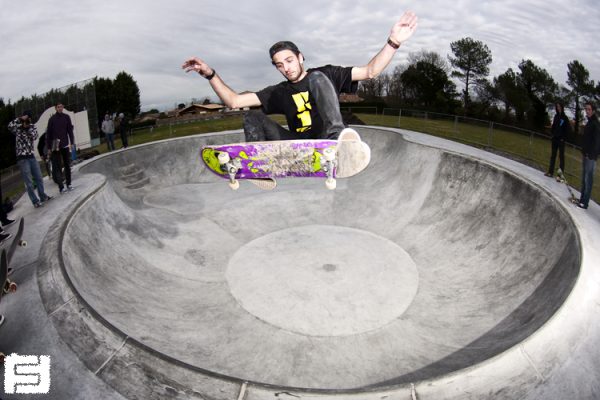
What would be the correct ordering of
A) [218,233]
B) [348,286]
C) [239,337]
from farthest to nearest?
[218,233] < [348,286] < [239,337]

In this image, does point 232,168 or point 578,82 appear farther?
point 578,82

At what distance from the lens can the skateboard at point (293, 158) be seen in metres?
5.45

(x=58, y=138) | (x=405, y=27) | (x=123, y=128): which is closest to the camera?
(x=405, y=27)

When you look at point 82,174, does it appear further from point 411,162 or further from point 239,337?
point 411,162


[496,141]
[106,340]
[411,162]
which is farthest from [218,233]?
[496,141]

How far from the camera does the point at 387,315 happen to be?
6.93 metres

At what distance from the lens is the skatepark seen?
4191 millimetres

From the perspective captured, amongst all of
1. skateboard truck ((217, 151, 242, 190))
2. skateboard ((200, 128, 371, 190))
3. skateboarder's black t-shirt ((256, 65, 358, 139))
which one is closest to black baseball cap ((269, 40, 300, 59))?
skateboarder's black t-shirt ((256, 65, 358, 139))

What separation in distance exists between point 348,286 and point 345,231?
9.95 feet

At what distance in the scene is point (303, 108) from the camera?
17.9 ft

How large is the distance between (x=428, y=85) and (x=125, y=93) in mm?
35764

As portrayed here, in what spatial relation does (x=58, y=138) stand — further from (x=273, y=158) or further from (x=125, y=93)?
(x=125, y=93)

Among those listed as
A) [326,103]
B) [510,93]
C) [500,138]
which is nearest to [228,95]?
[326,103]

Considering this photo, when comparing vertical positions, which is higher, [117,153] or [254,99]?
[254,99]
